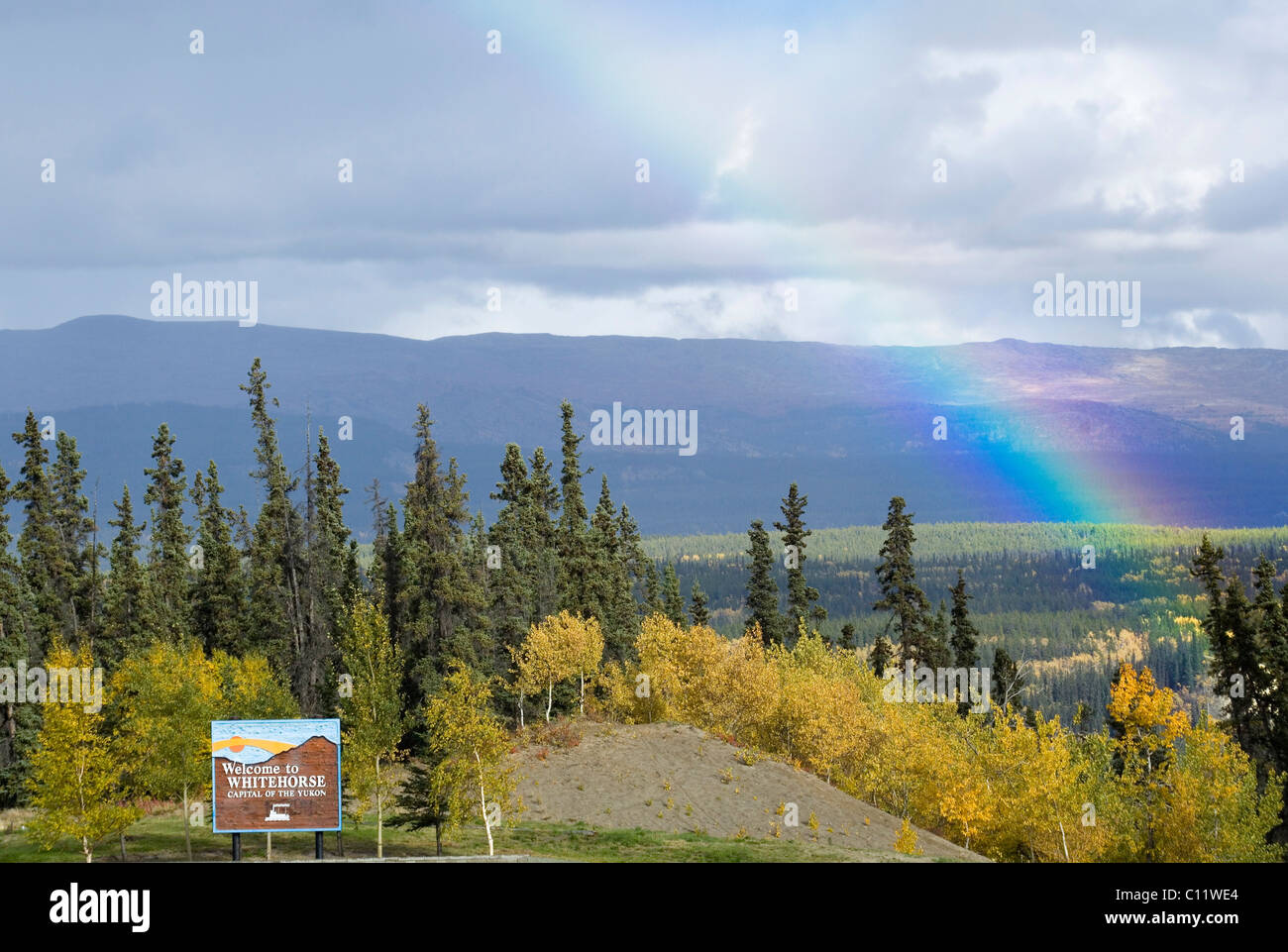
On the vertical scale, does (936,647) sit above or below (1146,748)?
above

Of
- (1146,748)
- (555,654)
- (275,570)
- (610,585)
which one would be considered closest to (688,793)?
(555,654)

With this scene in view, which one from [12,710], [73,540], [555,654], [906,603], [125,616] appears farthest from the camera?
[906,603]

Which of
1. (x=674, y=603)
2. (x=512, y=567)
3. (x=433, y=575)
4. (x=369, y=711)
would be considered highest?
(x=512, y=567)

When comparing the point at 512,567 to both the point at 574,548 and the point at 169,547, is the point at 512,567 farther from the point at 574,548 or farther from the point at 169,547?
the point at 169,547

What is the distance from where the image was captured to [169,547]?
112375 millimetres

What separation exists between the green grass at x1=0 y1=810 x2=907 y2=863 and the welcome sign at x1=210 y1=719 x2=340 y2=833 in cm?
1177

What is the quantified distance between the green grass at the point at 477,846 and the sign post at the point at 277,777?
1176cm

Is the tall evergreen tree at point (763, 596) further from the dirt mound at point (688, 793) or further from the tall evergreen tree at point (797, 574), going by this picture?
the dirt mound at point (688, 793)

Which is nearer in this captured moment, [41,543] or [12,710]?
[12,710]

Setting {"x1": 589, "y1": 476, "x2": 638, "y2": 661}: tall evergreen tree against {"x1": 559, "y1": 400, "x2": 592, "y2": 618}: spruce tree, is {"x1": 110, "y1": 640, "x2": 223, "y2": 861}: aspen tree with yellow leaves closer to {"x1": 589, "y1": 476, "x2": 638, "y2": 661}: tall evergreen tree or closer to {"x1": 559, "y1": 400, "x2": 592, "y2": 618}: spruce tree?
{"x1": 559, "y1": 400, "x2": 592, "y2": 618}: spruce tree

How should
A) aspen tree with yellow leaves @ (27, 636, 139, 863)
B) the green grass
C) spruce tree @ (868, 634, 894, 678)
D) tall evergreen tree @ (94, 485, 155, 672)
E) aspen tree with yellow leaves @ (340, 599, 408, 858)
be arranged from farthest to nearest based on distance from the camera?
1. spruce tree @ (868, 634, 894, 678)
2. tall evergreen tree @ (94, 485, 155, 672)
3. aspen tree with yellow leaves @ (340, 599, 408, 858)
4. the green grass
5. aspen tree with yellow leaves @ (27, 636, 139, 863)

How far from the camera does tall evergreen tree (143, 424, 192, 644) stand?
106 metres

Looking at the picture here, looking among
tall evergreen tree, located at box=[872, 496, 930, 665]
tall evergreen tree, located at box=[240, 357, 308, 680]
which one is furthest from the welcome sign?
tall evergreen tree, located at box=[872, 496, 930, 665]

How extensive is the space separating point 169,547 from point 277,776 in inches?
2854
